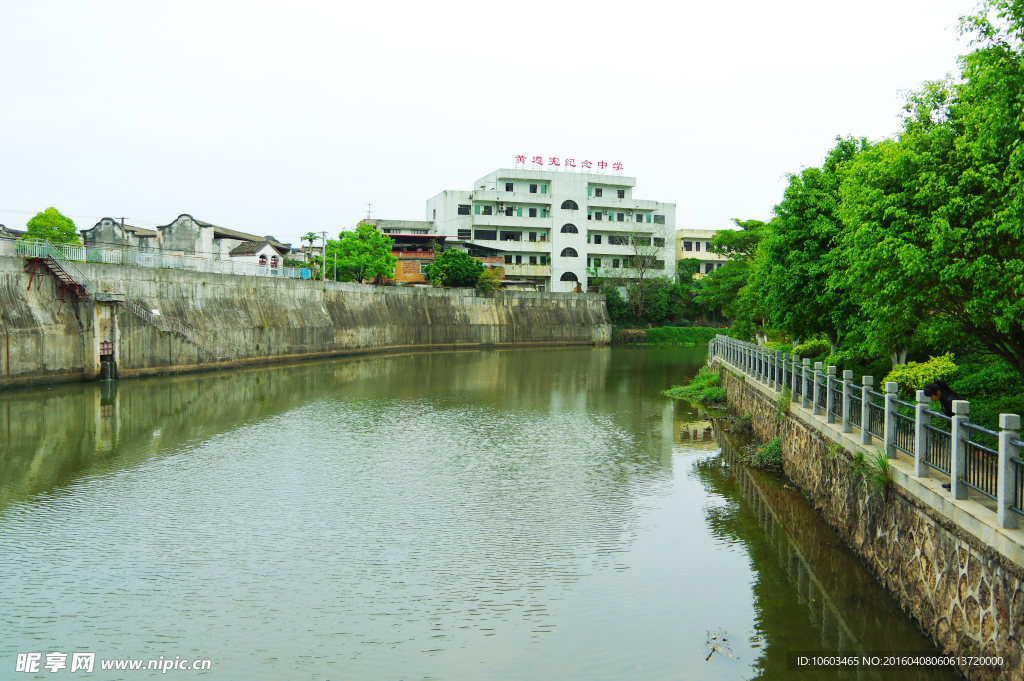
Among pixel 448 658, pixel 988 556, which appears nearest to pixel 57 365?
pixel 448 658

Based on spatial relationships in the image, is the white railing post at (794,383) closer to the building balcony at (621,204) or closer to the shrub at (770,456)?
the shrub at (770,456)

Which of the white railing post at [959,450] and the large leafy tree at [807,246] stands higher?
the large leafy tree at [807,246]

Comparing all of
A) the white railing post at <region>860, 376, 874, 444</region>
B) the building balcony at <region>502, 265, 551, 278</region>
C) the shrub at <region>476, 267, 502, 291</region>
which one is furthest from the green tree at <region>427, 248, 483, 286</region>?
the white railing post at <region>860, 376, 874, 444</region>

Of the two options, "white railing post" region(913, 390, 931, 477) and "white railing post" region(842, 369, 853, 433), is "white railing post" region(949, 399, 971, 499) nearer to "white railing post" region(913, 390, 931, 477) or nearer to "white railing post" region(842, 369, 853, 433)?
"white railing post" region(913, 390, 931, 477)

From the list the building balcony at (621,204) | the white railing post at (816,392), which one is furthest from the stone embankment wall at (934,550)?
the building balcony at (621,204)

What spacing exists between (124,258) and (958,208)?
95.8 feet

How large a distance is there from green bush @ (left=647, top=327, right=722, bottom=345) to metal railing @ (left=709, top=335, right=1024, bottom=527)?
143 ft

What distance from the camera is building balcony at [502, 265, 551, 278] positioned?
2338 inches

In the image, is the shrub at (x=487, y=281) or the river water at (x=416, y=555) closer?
the river water at (x=416, y=555)

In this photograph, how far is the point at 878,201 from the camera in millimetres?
9664

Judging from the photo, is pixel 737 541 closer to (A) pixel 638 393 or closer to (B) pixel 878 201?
(B) pixel 878 201

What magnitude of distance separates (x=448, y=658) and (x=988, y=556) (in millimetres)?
4848

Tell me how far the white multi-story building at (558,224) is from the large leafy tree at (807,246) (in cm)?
4159

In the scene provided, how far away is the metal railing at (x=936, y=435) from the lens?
5961 mm
